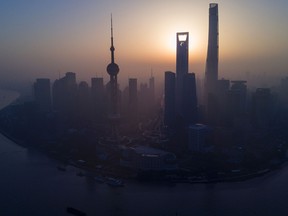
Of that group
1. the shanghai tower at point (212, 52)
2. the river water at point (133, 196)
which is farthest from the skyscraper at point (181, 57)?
the river water at point (133, 196)

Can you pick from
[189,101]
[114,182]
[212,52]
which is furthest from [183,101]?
[114,182]

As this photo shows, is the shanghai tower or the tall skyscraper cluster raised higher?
the shanghai tower

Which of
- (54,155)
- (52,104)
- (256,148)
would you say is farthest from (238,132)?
(52,104)

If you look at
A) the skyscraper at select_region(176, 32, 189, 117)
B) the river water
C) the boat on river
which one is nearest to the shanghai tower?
the skyscraper at select_region(176, 32, 189, 117)

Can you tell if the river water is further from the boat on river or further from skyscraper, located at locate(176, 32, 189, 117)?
skyscraper, located at locate(176, 32, 189, 117)

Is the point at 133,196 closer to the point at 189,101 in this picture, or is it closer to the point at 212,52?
the point at 189,101

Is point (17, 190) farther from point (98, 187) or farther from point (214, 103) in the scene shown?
point (214, 103)
